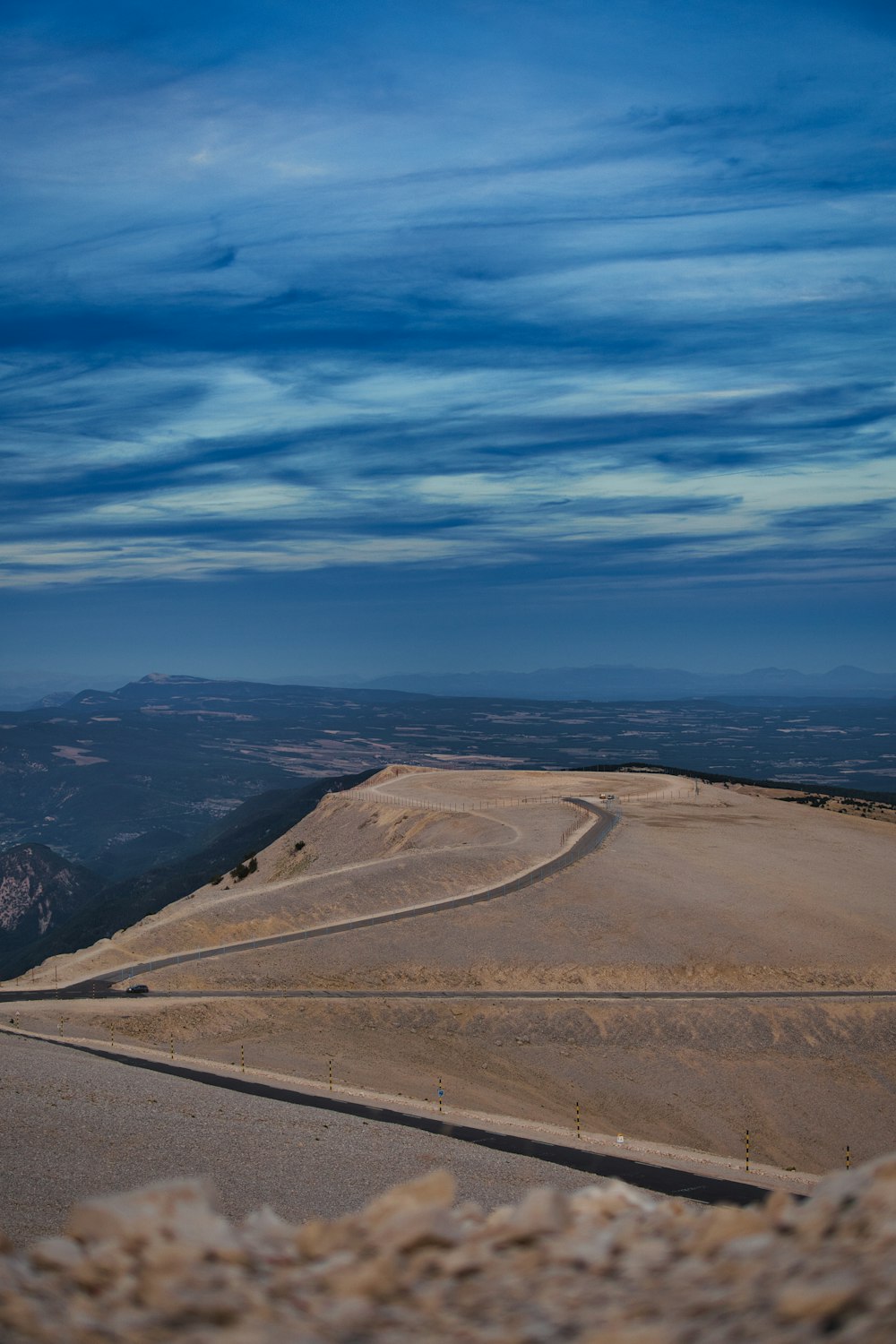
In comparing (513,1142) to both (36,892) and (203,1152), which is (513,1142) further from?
(36,892)

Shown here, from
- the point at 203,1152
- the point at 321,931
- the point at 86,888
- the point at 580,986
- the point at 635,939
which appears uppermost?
the point at 203,1152

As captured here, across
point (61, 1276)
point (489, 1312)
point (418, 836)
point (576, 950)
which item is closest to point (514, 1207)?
point (489, 1312)

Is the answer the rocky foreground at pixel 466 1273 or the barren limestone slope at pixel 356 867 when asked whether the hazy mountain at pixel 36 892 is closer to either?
the barren limestone slope at pixel 356 867

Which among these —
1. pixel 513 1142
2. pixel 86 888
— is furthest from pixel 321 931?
pixel 86 888

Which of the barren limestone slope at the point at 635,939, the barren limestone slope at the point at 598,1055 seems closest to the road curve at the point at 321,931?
the barren limestone slope at the point at 635,939

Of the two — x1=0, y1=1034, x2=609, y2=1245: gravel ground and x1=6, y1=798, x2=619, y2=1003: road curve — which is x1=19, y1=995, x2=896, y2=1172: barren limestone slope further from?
x1=0, y1=1034, x2=609, y2=1245: gravel ground

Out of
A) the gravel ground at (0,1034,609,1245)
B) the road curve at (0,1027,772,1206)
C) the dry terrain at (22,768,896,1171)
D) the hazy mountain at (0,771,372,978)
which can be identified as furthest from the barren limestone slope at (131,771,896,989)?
the hazy mountain at (0,771,372,978)

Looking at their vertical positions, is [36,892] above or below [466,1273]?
below
